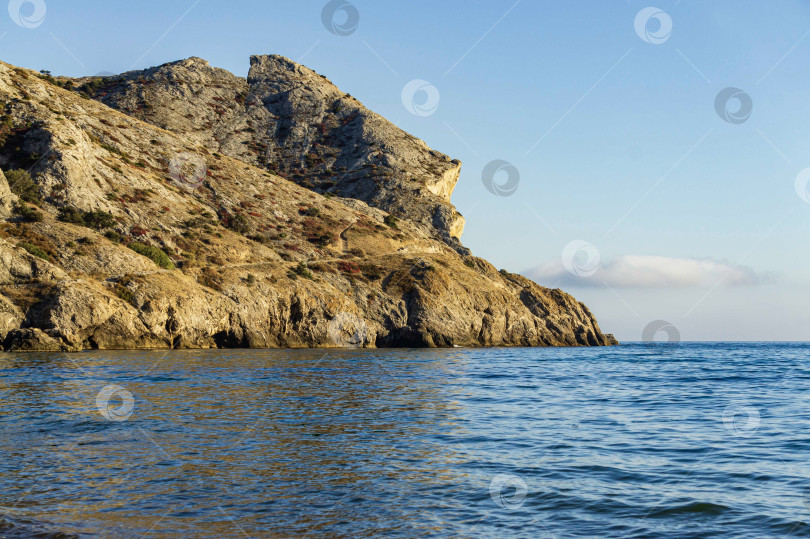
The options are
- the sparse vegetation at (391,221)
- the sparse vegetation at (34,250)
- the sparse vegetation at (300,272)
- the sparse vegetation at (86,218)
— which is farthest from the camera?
the sparse vegetation at (391,221)

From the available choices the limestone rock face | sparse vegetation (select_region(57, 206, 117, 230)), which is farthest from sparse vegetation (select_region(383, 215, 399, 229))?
the limestone rock face

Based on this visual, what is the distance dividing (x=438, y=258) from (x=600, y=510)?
305ft

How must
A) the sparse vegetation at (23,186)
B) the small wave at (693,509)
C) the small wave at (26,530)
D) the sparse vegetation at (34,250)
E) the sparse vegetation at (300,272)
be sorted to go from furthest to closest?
the sparse vegetation at (300,272), the sparse vegetation at (23,186), the sparse vegetation at (34,250), the small wave at (693,509), the small wave at (26,530)

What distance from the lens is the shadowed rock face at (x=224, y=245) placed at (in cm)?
5864

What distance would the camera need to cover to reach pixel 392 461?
15875mm

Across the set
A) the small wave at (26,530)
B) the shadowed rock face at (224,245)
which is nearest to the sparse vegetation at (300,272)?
the shadowed rock face at (224,245)

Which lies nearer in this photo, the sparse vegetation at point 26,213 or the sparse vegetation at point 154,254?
A: the sparse vegetation at point 26,213

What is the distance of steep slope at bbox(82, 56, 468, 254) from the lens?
13150cm

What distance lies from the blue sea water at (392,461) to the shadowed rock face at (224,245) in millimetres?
28923

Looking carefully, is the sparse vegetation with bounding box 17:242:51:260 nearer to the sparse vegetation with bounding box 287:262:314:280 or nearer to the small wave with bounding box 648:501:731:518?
the sparse vegetation with bounding box 287:262:314:280

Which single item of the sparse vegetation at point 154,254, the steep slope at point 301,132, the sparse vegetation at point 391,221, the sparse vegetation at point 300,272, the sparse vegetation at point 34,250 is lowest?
the sparse vegetation at point 34,250

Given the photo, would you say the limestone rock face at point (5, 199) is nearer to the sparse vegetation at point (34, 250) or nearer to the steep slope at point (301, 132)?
the sparse vegetation at point (34, 250)

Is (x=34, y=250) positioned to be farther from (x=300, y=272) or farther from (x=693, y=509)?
(x=693, y=509)

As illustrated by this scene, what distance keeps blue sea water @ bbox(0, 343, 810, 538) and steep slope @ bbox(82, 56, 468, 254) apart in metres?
97.0
